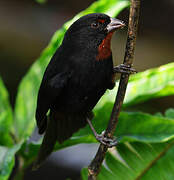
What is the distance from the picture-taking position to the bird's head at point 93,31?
1974mm

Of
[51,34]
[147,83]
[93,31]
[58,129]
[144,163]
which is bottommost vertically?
[51,34]

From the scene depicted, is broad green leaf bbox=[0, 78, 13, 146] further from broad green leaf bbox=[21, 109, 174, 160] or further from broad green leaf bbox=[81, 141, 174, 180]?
broad green leaf bbox=[81, 141, 174, 180]

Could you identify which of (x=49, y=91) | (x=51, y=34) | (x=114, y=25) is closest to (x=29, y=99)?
(x=49, y=91)

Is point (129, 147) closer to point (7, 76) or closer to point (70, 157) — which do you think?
point (70, 157)

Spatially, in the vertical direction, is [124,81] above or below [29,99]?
above

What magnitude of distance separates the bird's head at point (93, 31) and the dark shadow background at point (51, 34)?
3.03 m

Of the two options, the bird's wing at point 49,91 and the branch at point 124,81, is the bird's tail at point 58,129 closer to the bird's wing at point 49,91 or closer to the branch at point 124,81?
the bird's wing at point 49,91

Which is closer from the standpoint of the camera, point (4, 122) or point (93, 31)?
point (93, 31)

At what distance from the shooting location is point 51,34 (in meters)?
6.39

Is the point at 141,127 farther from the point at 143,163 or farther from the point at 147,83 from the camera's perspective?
the point at 147,83

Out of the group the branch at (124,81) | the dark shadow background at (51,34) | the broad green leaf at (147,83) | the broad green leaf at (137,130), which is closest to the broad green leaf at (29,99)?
the broad green leaf at (137,130)

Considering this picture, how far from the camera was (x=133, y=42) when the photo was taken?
65.2 inches

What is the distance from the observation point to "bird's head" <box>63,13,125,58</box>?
1.97m

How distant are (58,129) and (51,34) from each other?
4.19 meters
